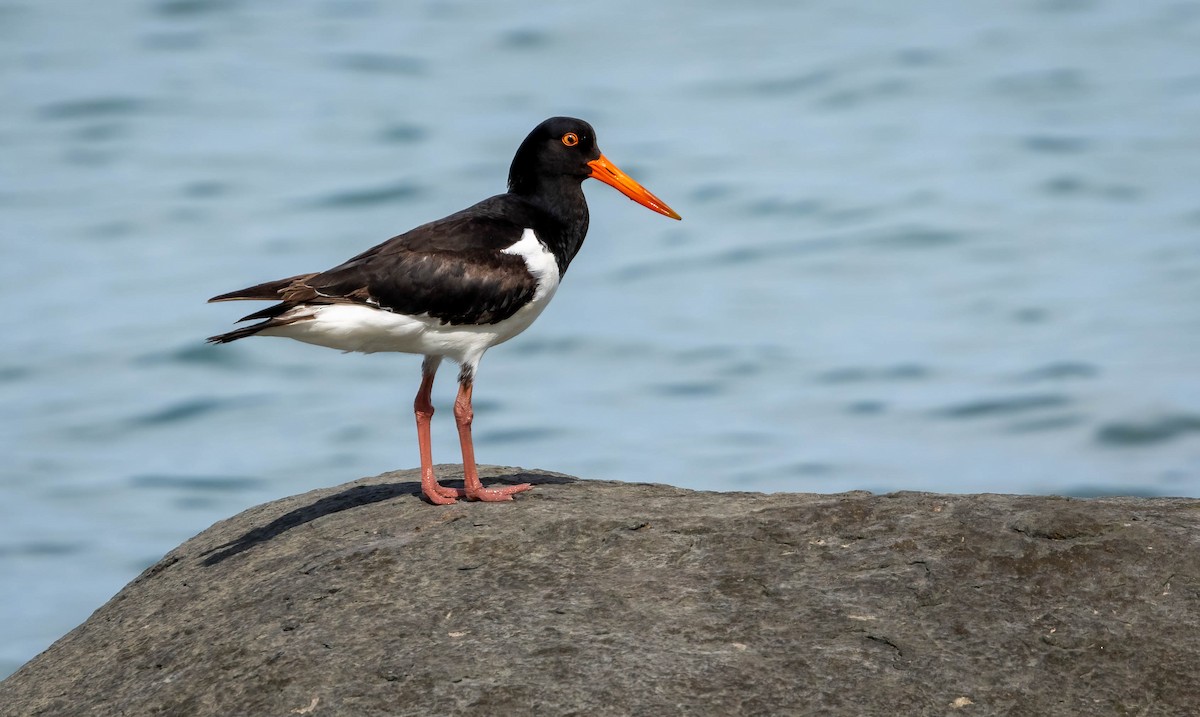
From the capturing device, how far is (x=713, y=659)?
5.45 metres

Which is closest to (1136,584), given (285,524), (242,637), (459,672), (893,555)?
(893,555)

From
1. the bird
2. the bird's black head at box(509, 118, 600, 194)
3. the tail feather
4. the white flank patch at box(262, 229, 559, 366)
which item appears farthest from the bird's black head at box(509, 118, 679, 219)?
the tail feather

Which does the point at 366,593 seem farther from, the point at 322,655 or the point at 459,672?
the point at 459,672

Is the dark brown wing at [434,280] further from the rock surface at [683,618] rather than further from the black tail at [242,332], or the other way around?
the rock surface at [683,618]

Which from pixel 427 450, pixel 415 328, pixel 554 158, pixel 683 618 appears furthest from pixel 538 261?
pixel 683 618

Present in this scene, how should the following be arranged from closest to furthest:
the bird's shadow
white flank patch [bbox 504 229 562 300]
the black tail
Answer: the black tail → the bird's shadow → white flank patch [bbox 504 229 562 300]

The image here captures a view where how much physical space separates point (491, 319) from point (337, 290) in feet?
2.87

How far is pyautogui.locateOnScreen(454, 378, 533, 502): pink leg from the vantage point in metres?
7.43

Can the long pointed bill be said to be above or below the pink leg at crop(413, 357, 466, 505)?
above

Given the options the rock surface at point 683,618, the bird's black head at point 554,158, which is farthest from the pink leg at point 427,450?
the bird's black head at point 554,158

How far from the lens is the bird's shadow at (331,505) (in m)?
7.54

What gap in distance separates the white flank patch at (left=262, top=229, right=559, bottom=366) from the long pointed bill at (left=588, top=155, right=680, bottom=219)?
0.95 m

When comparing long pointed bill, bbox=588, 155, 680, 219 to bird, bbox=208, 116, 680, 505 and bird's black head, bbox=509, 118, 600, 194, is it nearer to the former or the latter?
bird's black head, bbox=509, 118, 600, 194

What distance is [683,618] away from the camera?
5.72 m
